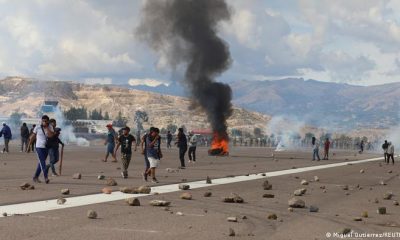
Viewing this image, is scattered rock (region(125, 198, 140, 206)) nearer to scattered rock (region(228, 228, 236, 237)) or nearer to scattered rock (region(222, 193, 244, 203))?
scattered rock (region(222, 193, 244, 203))

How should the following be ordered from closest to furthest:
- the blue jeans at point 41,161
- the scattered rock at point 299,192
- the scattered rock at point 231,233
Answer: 1. the scattered rock at point 231,233
2. the scattered rock at point 299,192
3. the blue jeans at point 41,161

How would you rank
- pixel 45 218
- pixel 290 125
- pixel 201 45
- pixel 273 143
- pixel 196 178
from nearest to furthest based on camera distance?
pixel 45 218, pixel 196 178, pixel 201 45, pixel 273 143, pixel 290 125

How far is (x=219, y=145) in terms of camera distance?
45750 millimetres

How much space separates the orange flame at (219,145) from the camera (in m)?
44.3

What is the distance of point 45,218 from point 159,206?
2720mm

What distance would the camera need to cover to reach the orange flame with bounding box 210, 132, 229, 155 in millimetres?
44309

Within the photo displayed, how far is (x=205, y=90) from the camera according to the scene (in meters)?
51.3

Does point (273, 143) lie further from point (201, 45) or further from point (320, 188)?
point (320, 188)

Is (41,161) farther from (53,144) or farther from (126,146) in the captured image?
(126,146)

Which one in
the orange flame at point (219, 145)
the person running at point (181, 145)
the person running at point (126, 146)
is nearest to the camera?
the person running at point (126, 146)

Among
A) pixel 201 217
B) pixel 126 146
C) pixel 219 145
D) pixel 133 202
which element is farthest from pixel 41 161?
pixel 219 145

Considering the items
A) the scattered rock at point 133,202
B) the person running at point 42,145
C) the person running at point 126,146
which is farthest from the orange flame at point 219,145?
the scattered rock at point 133,202

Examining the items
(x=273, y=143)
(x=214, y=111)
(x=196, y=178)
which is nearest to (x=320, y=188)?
(x=196, y=178)

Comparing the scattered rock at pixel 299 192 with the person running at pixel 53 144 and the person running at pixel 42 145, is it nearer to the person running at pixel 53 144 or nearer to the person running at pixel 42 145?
the person running at pixel 42 145
